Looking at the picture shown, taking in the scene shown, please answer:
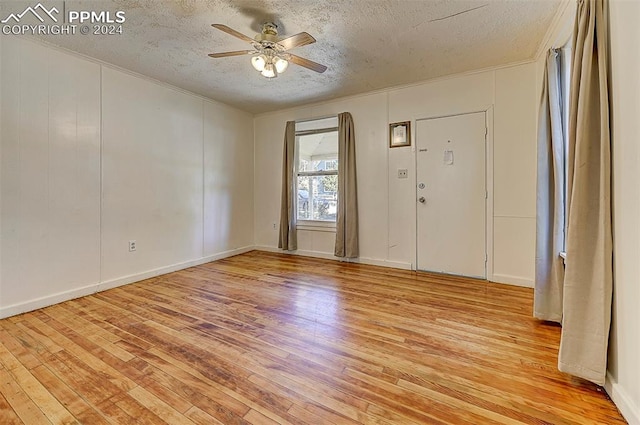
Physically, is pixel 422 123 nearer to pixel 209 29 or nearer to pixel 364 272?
pixel 364 272

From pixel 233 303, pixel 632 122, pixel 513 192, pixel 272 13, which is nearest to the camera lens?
pixel 632 122

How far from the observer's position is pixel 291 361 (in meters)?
1.78

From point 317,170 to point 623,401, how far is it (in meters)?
4.05

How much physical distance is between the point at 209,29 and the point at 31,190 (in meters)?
2.14

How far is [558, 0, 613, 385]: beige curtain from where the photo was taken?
1434mm

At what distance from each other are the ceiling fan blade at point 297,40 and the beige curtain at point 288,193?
2426 millimetres

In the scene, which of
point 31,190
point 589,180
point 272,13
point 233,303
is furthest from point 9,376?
point 589,180

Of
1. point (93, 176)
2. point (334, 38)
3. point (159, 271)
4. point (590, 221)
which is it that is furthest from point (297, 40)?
point (159, 271)

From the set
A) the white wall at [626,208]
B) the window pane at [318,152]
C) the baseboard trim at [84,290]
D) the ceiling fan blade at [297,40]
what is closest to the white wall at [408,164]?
the window pane at [318,152]

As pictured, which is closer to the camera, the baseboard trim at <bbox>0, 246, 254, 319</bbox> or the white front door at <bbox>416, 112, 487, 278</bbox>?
the baseboard trim at <bbox>0, 246, 254, 319</bbox>

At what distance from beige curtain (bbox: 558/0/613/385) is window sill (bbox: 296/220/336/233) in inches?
126

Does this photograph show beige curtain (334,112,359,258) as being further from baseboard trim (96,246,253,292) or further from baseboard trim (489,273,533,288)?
baseboard trim (96,246,253,292)

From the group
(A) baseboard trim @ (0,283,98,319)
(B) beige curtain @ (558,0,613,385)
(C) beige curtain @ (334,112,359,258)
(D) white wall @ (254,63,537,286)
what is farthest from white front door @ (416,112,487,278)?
(A) baseboard trim @ (0,283,98,319)

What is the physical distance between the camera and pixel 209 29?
2453mm
